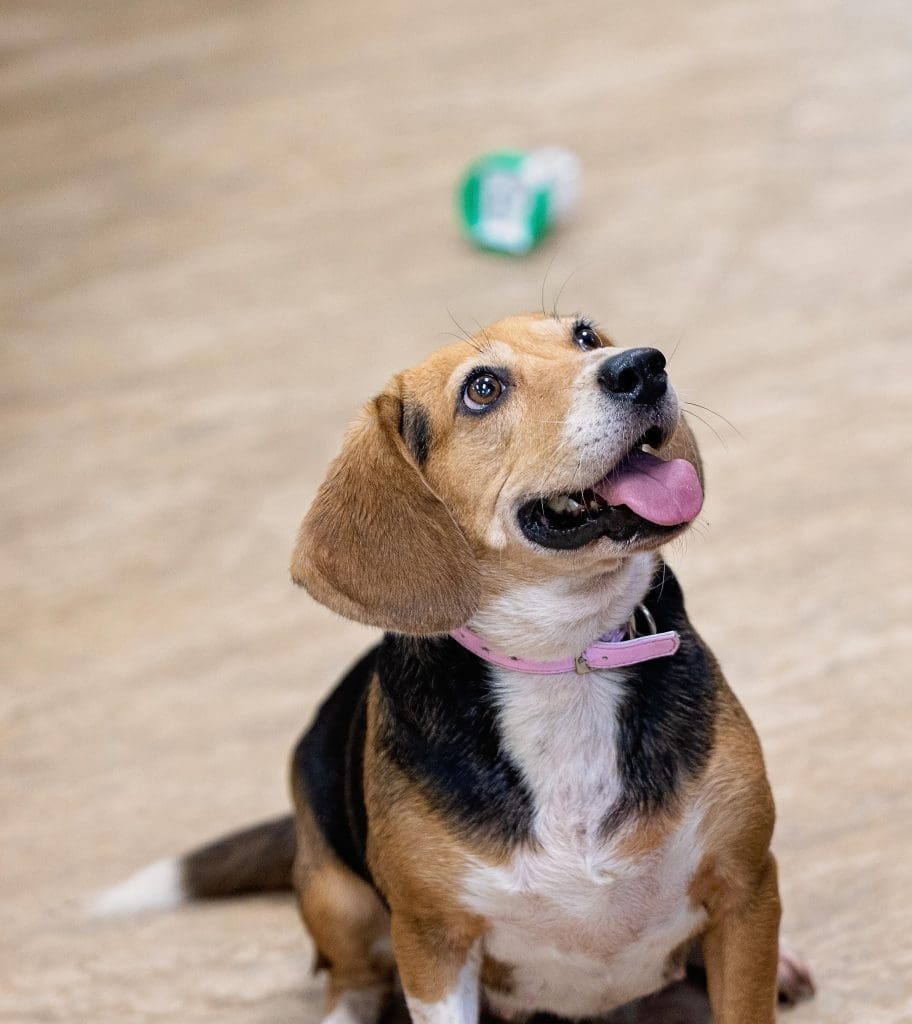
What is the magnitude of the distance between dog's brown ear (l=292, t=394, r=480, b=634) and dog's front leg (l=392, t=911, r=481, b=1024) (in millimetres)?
516

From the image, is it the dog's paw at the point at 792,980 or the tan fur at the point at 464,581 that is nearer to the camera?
the tan fur at the point at 464,581

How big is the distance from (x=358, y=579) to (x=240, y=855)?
49.2 inches

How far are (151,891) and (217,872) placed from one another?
0.55 ft

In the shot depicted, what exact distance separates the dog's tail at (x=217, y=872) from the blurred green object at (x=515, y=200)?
3.26 m

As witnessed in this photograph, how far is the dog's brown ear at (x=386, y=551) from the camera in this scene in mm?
2395

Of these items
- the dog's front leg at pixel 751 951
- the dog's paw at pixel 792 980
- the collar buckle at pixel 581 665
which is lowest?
the dog's paw at pixel 792 980

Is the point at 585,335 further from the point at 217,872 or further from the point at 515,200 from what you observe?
the point at 515,200

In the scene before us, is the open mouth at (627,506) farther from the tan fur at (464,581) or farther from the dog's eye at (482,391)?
the dog's eye at (482,391)

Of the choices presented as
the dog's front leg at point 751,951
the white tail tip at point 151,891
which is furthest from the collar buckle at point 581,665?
the white tail tip at point 151,891

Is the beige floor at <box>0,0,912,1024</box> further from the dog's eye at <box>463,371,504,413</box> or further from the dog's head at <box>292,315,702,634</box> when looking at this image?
the dog's eye at <box>463,371,504,413</box>

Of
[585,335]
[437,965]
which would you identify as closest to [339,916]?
[437,965]

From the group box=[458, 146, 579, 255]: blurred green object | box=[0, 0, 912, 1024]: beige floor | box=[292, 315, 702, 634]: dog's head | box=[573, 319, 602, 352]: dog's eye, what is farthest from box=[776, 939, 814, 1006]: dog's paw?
box=[458, 146, 579, 255]: blurred green object

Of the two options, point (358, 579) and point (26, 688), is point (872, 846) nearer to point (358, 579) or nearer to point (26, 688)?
point (358, 579)

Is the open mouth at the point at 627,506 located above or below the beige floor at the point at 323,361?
above
